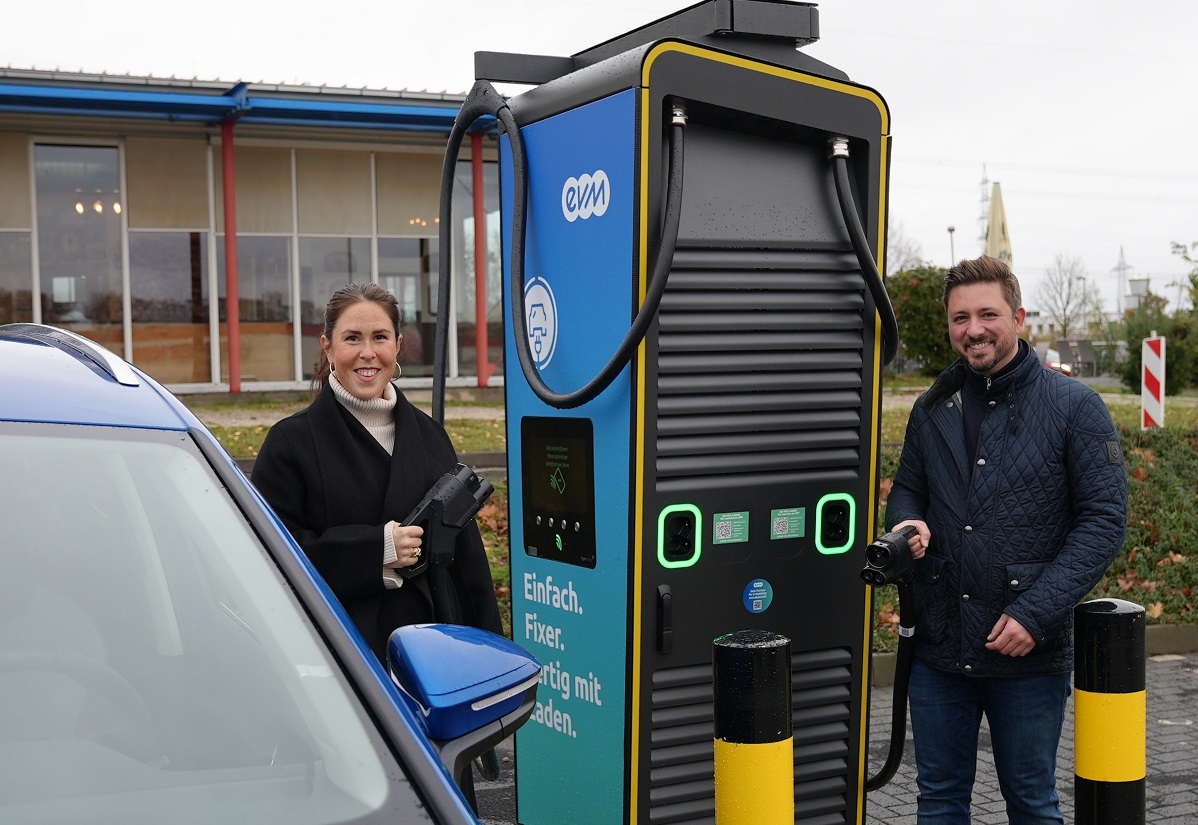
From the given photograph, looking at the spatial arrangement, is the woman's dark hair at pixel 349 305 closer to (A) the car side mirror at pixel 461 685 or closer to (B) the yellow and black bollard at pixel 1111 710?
(A) the car side mirror at pixel 461 685

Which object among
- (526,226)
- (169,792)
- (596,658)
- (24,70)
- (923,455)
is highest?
(24,70)

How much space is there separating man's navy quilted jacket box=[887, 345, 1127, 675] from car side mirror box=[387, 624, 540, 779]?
1.64m

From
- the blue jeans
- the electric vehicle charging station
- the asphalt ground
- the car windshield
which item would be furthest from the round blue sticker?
the car windshield

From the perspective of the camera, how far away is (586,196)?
3.29 meters

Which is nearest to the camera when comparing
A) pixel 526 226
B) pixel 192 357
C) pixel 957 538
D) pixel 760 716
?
pixel 760 716

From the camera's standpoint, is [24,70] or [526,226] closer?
[526,226]

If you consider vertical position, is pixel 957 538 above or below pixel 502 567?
above

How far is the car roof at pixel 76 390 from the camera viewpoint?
2.02 m

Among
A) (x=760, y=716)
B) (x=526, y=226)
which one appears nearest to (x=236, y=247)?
(x=526, y=226)

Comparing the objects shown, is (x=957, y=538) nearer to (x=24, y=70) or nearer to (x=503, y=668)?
(x=503, y=668)

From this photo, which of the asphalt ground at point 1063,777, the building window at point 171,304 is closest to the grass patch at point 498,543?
the asphalt ground at point 1063,777

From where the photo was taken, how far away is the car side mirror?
6.25 feet

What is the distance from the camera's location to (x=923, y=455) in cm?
350

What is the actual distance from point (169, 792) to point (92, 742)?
16cm
